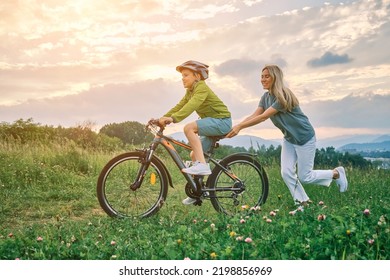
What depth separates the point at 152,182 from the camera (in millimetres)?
5844

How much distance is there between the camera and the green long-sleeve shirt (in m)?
5.68

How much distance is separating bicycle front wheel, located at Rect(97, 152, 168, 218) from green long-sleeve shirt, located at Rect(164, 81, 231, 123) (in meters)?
0.59

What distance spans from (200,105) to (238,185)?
3.49 ft

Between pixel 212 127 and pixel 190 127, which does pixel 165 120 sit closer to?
pixel 190 127

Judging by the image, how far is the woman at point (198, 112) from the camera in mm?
5727

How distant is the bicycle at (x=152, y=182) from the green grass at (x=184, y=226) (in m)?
0.20

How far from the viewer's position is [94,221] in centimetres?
589

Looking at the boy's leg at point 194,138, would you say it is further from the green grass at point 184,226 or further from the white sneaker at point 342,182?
the white sneaker at point 342,182

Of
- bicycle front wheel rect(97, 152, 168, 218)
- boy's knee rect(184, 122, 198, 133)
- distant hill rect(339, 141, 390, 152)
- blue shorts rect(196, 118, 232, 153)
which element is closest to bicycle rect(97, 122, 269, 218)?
bicycle front wheel rect(97, 152, 168, 218)

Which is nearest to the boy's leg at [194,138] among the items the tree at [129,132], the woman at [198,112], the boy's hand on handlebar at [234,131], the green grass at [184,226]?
the woman at [198,112]

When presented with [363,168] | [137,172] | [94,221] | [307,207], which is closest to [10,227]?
[94,221]

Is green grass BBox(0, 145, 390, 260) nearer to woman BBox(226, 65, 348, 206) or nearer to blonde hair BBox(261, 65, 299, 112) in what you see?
woman BBox(226, 65, 348, 206)

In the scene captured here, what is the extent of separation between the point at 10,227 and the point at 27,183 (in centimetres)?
206
